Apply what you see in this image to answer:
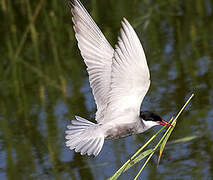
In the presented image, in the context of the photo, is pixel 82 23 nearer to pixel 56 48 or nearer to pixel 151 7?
pixel 56 48

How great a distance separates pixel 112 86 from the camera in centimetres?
418

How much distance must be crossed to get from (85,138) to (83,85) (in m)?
2.80

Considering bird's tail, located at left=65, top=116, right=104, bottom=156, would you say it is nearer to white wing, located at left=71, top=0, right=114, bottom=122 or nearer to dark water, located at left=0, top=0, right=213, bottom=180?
white wing, located at left=71, top=0, right=114, bottom=122

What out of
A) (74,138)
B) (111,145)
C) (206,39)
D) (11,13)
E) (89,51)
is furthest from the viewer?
(11,13)

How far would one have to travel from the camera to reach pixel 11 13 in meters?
8.52

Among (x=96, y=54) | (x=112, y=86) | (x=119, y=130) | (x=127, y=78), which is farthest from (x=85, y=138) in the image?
(x=96, y=54)

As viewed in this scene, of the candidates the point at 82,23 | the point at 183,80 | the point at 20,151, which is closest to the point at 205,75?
the point at 183,80

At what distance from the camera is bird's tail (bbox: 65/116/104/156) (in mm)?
4102

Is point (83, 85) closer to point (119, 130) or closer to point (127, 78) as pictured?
point (119, 130)

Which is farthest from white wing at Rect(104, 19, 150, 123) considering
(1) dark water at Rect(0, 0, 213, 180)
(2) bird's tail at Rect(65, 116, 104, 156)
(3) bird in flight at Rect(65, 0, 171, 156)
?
(1) dark water at Rect(0, 0, 213, 180)

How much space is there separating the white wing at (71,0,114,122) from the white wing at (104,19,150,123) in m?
0.24

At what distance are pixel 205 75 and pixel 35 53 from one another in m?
2.27

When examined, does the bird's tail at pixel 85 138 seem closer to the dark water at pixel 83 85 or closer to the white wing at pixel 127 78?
the white wing at pixel 127 78

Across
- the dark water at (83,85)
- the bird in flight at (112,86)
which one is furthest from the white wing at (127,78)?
the dark water at (83,85)
